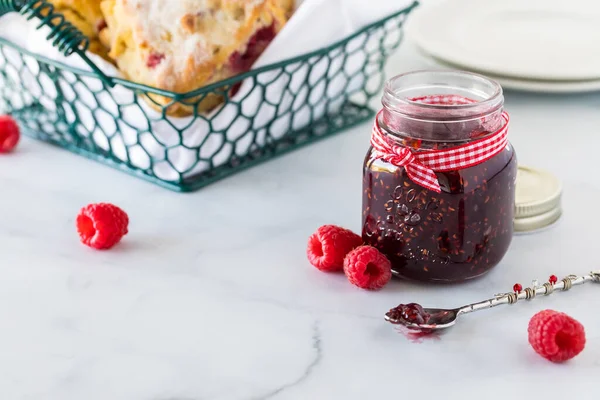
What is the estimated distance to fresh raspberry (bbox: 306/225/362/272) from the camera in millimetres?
898

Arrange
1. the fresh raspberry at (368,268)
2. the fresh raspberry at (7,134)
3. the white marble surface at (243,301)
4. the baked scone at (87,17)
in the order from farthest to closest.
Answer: the fresh raspberry at (7,134)
the baked scone at (87,17)
the fresh raspberry at (368,268)
the white marble surface at (243,301)

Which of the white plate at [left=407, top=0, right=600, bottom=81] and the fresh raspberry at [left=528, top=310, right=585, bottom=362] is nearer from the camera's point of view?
the fresh raspberry at [left=528, top=310, right=585, bottom=362]

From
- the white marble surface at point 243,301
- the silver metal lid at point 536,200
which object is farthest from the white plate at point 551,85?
the silver metal lid at point 536,200

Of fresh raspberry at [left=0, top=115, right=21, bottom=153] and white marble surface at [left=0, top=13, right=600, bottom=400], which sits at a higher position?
fresh raspberry at [left=0, top=115, right=21, bottom=153]

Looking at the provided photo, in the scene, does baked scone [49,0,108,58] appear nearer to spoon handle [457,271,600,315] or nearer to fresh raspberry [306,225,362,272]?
fresh raspberry [306,225,362,272]

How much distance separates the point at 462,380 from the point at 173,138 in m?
0.52

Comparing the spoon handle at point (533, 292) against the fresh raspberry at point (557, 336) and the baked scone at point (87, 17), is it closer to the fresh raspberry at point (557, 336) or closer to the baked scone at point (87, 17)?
the fresh raspberry at point (557, 336)

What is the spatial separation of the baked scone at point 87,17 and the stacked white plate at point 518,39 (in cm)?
55

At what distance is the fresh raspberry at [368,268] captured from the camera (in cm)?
85

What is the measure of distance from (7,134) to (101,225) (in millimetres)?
374

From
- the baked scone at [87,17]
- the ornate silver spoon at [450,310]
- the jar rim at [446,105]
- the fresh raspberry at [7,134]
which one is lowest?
the ornate silver spoon at [450,310]

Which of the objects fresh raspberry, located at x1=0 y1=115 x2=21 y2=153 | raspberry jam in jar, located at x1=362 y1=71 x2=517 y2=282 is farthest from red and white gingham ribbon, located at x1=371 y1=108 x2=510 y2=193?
fresh raspberry, located at x1=0 y1=115 x2=21 y2=153

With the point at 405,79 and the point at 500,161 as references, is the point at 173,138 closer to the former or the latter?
the point at 405,79

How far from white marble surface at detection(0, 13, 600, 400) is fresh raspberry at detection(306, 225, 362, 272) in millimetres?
15
